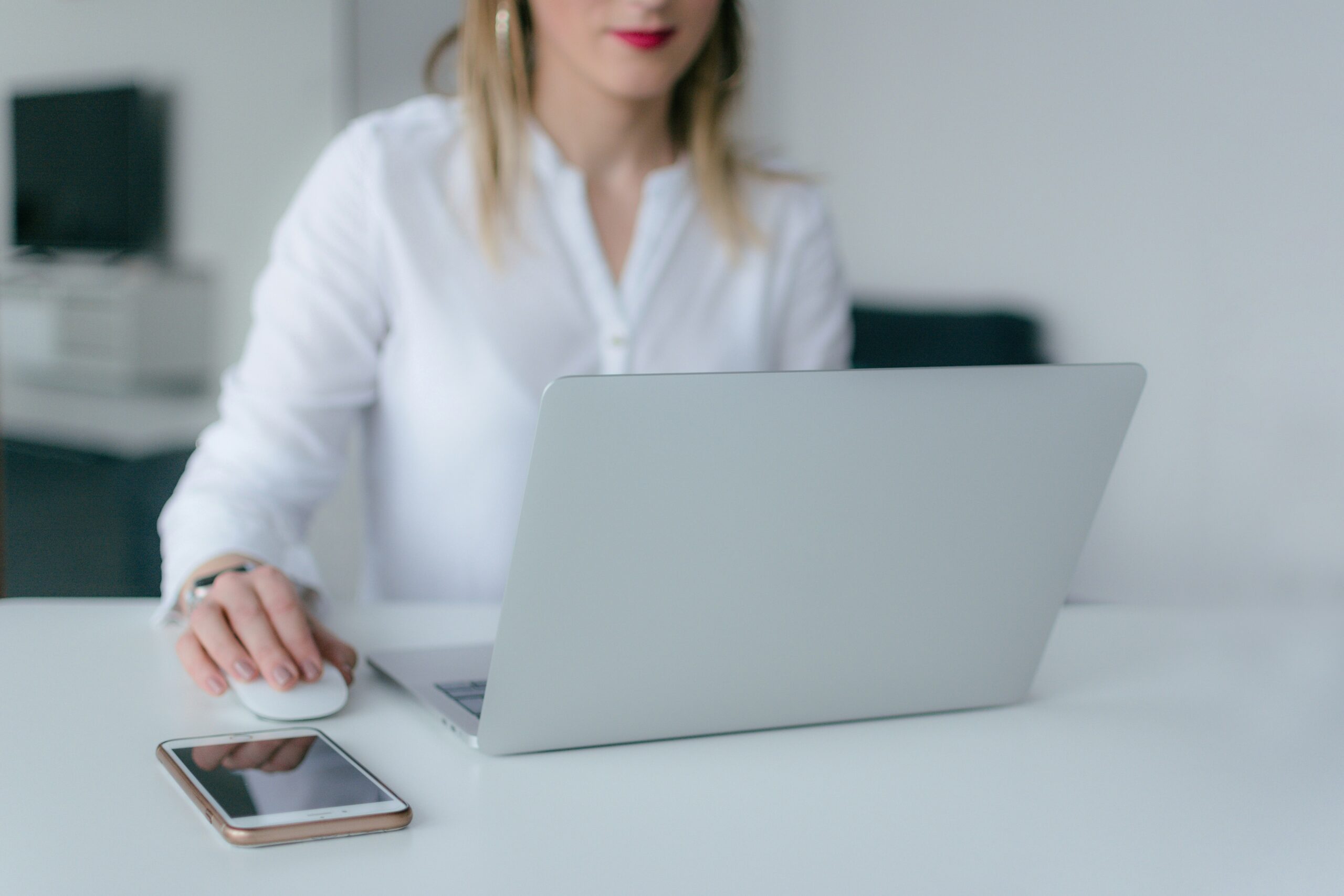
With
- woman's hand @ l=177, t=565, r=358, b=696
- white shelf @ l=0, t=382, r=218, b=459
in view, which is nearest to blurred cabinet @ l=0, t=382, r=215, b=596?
white shelf @ l=0, t=382, r=218, b=459

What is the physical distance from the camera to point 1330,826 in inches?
25.1

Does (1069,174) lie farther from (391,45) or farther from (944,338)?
(391,45)

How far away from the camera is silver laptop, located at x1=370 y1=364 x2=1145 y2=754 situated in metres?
0.61

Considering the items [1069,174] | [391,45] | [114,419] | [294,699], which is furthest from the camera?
[114,419]

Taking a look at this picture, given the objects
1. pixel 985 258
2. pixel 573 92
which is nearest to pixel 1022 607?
pixel 573 92

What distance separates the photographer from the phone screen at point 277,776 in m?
0.58

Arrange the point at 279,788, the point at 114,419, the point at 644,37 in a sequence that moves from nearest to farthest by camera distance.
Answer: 1. the point at 279,788
2. the point at 644,37
3. the point at 114,419

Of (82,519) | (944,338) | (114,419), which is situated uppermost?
(944,338)

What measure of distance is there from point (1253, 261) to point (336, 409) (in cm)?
183

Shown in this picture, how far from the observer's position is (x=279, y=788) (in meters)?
0.59

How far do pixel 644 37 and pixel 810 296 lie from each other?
415 mm

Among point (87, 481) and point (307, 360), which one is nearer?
point (307, 360)

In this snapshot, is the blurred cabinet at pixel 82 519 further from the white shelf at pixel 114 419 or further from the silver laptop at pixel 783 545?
the silver laptop at pixel 783 545

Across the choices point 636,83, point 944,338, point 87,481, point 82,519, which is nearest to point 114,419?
point 87,481
